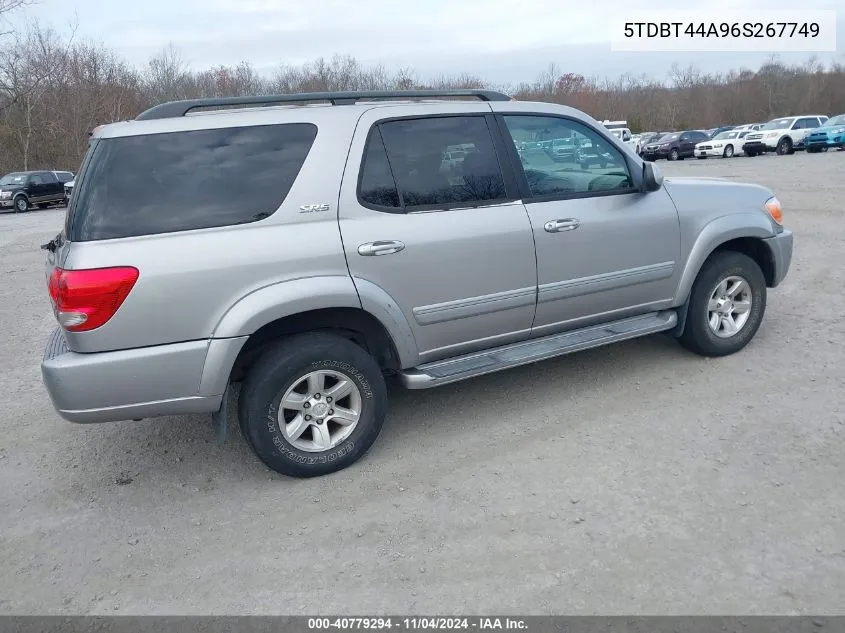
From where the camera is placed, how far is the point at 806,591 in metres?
2.63

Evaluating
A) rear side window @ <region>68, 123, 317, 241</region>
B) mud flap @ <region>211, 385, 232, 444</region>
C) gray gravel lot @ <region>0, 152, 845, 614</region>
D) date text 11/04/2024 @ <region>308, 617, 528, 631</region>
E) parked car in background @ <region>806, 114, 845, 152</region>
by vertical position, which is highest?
rear side window @ <region>68, 123, 317, 241</region>

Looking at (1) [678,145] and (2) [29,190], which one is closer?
(2) [29,190]

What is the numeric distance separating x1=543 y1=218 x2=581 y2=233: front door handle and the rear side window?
1.54 meters

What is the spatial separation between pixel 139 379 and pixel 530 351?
7.40ft

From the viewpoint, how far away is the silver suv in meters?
3.29

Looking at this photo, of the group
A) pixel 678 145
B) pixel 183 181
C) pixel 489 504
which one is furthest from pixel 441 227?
pixel 678 145

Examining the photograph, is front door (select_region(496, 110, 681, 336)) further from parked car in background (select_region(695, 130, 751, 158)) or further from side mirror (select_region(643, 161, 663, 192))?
parked car in background (select_region(695, 130, 751, 158))

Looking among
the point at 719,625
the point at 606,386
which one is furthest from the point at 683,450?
the point at 719,625

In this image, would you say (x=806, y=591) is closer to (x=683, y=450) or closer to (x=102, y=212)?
(x=683, y=450)

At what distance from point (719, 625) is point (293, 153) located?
2.91 meters

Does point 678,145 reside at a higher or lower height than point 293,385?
higher

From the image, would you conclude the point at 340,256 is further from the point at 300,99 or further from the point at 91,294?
the point at 91,294

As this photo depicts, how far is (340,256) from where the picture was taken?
142 inches

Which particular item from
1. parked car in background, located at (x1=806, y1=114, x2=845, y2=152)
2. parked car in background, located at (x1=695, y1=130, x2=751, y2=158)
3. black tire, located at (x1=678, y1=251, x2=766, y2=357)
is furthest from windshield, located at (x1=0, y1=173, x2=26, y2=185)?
parked car in background, located at (x1=806, y1=114, x2=845, y2=152)
